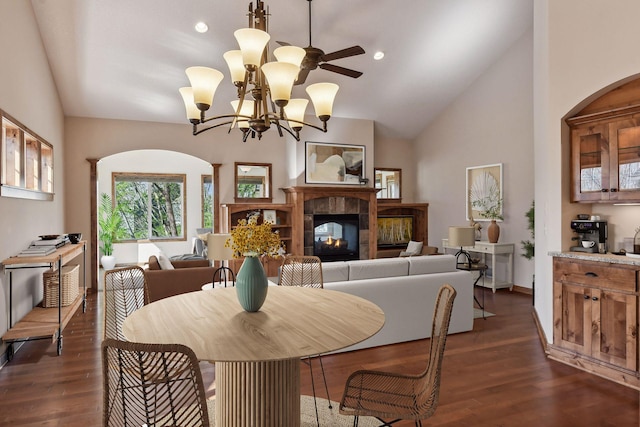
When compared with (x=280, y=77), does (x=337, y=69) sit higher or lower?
higher

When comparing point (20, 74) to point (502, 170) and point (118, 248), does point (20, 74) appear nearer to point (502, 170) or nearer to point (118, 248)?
point (118, 248)

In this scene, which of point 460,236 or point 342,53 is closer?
point 342,53

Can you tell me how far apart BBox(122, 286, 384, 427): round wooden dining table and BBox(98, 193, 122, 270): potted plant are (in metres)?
7.33

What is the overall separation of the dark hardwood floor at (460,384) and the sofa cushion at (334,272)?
2.21 feet

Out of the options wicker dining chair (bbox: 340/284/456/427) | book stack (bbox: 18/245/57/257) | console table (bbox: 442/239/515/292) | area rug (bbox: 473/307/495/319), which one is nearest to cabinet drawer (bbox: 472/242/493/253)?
console table (bbox: 442/239/515/292)

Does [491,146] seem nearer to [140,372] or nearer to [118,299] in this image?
[118,299]

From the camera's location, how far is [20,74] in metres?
4.08

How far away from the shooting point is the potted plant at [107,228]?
28.0 feet

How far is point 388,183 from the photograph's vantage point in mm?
8648

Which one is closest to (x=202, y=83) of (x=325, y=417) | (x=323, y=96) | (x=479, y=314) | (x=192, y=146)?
(x=323, y=96)

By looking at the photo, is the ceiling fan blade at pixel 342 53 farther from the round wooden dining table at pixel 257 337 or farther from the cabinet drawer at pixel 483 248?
the cabinet drawer at pixel 483 248

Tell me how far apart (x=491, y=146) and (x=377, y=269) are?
13.8ft

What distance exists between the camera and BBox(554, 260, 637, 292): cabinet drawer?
296cm

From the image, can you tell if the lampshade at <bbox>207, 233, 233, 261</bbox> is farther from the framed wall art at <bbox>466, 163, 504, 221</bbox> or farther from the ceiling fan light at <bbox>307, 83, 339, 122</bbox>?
the framed wall art at <bbox>466, 163, 504, 221</bbox>
